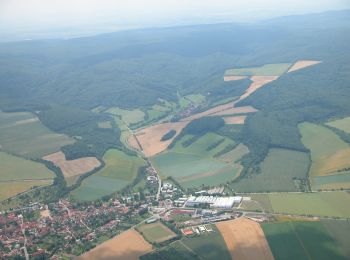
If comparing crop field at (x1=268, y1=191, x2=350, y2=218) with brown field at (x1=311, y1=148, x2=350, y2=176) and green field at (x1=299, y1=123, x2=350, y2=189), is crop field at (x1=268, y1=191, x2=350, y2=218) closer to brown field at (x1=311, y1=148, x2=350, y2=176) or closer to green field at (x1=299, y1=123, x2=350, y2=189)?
green field at (x1=299, y1=123, x2=350, y2=189)

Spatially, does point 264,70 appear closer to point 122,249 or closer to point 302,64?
point 302,64

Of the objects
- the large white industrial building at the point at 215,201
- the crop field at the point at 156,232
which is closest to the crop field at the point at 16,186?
the large white industrial building at the point at 215,201

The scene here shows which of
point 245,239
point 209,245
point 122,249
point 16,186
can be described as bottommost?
point 16,186

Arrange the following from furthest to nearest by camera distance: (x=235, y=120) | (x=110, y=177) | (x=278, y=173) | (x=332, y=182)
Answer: (x=235, y=120) < (x=110, y=177) < (x=278, y=173) < (x=332, y=182)

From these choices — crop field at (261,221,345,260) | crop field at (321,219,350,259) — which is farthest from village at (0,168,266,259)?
crop field at (321,219,350,259)

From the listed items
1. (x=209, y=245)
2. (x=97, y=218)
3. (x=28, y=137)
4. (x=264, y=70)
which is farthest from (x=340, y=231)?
(x=264, y=70)

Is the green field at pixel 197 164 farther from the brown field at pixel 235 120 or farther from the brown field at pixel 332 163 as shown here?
the brown field at pixel 332 163

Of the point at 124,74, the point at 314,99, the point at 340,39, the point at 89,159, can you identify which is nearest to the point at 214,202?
the point at 89,159
